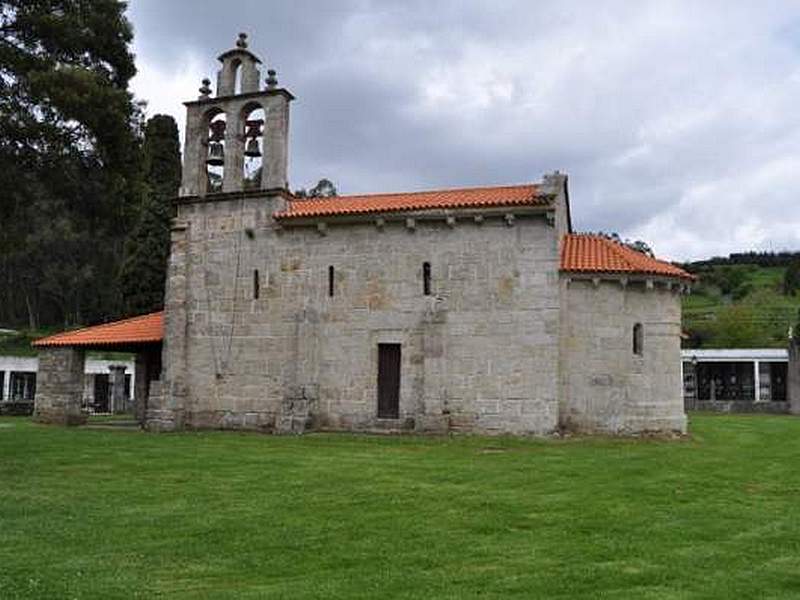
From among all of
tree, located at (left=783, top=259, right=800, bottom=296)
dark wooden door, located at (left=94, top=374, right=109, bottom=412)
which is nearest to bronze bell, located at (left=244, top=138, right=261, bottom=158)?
dark wooden door, located at (left=94, top=374, right=109, bottom=412)

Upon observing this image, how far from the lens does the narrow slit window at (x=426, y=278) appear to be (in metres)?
21.3

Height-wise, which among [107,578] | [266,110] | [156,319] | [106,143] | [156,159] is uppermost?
[156,159]

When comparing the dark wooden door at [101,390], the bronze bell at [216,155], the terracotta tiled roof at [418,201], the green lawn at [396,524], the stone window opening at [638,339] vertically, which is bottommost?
the green lawn at [396,524]

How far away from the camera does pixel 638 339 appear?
20.8 m

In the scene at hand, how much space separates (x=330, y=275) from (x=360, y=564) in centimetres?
1494

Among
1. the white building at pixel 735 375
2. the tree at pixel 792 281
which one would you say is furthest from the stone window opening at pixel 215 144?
the tree at pixel 792 281

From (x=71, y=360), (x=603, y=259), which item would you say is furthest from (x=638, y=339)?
(x=71, y=360)

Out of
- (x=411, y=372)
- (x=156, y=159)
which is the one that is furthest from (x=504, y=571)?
(x=156, y=159)

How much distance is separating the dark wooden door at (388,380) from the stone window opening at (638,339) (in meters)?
6.06

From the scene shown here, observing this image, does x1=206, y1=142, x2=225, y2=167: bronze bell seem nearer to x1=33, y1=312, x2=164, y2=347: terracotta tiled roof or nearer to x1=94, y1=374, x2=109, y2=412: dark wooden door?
x1=33, y1=312, x2=164, y2=347: terracotta tiled roof

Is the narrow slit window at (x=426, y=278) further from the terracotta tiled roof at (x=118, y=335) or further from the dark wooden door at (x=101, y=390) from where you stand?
the dark wooden door at (x=101, y=390)

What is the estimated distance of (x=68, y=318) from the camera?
67.6 meters

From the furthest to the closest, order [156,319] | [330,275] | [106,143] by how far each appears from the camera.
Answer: [156,319]
[330,275]
[106,143]

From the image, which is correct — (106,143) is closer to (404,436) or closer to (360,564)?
(404,436)
